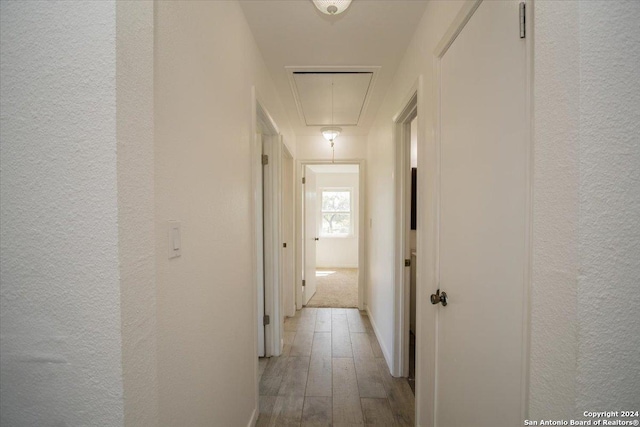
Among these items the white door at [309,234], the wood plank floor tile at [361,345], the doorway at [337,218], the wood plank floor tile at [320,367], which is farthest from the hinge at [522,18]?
the doorway at [337,218]

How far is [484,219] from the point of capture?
900 millimetres

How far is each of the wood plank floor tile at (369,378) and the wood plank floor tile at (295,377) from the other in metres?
0.45

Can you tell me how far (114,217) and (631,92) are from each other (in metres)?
1.04

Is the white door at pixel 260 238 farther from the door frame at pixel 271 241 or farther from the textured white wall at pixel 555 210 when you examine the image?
the textured white wall at pixel 555 210

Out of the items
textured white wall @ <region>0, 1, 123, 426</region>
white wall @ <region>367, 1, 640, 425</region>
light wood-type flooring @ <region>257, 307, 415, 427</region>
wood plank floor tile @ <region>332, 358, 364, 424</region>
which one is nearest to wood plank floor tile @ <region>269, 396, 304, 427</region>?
light wood-type flooring @ <region>257, 307, 415, 427</region>

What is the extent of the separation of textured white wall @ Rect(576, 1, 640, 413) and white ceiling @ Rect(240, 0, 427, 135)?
1194 millimetres

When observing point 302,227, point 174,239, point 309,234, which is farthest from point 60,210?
point 309,234

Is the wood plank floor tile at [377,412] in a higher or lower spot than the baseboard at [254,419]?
lower

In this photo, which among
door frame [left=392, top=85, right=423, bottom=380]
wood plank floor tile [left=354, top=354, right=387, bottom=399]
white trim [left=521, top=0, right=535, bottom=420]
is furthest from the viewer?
door frame [left=392, top=85, right=423, bottom=380]

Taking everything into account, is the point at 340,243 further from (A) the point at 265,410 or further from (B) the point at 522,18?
(B) the point at 522,18

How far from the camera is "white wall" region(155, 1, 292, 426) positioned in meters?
0.79

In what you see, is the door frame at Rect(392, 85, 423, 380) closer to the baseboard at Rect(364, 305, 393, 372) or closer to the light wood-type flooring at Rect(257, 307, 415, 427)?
the baseboard at Rect(364, 305, 393, 372)

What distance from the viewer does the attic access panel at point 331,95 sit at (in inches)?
85.1

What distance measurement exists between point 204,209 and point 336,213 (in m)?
5.63
